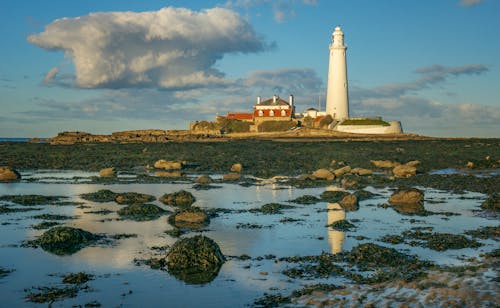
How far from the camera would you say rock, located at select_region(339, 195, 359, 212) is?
69.3 ft

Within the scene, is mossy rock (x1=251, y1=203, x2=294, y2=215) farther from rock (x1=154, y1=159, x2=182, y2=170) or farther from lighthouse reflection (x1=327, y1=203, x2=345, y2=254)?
rock (x1=154, y1=159, x2=182, y2=170)

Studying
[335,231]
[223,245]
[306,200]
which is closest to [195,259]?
[223,245]

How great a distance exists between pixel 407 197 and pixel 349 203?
8.41 ft

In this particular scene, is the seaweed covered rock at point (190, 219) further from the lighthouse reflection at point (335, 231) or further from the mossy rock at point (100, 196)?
the mossy rock at point (100, 196)

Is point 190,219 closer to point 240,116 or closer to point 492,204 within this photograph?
point 492,204

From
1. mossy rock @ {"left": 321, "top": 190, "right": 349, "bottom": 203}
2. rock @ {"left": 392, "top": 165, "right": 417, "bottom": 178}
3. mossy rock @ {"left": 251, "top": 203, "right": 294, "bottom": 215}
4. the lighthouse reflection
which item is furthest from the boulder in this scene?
rock @ {"left": 392, "top": 165, "right": 417, "bottom": 178}

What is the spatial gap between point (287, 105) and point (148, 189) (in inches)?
3068

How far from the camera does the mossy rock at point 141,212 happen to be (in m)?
18.8

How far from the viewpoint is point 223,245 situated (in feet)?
47.0

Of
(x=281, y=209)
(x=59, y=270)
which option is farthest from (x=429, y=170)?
(x=59, y=270)

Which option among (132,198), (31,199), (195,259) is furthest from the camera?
(31,199)

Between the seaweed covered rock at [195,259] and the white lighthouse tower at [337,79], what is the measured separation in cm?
8044

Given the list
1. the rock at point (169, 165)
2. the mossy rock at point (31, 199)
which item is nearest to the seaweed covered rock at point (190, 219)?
the mossy rock at point (31, 199)

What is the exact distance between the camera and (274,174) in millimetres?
35969
